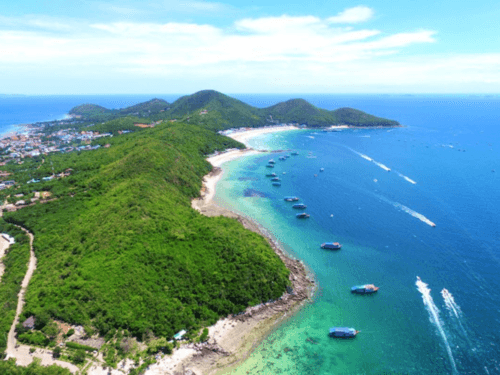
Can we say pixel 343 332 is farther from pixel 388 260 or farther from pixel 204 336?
pixel 388 260

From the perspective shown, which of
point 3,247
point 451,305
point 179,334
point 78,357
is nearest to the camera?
point 78,357

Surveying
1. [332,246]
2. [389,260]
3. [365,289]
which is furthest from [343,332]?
[389,260]

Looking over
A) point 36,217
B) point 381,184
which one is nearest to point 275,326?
point 36,217

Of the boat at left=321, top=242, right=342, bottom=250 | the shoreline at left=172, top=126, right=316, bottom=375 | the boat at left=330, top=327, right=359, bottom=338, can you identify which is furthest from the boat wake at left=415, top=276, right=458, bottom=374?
the shoreline at left=172, top=126, right=316, bottom=375

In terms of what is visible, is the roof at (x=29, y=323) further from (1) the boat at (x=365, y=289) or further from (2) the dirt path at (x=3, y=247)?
(1) the boat at (x=365, y=289)

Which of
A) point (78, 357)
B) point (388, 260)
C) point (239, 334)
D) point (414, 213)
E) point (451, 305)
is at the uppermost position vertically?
point (414, 213)

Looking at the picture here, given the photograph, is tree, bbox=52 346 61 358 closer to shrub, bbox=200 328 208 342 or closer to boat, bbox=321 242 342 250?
shrub, bbox=200 328 208 342
